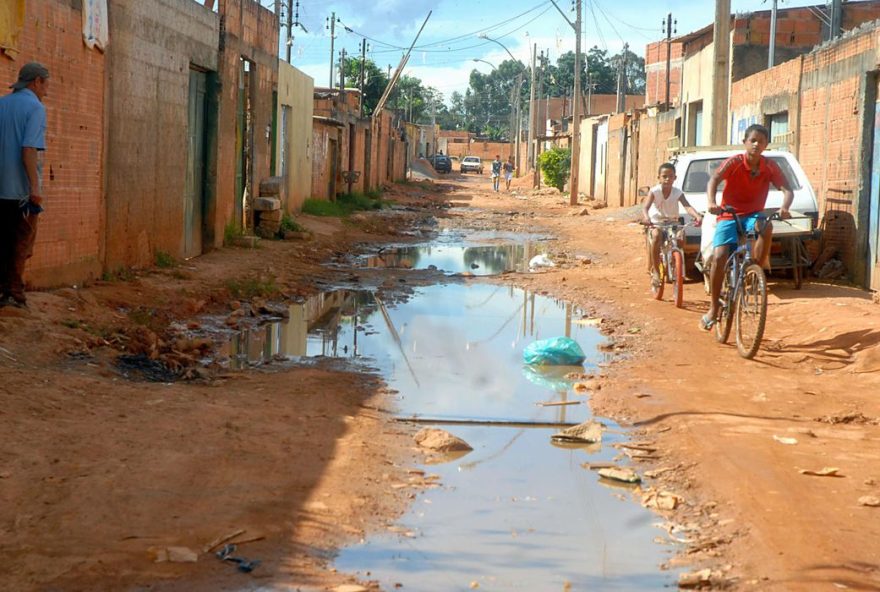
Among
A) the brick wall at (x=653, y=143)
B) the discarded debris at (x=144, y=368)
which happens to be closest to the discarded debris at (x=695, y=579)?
the discarded debris at (x=144, y=368)

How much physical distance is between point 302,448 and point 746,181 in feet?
16.8

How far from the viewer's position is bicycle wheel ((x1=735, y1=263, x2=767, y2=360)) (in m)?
8.64

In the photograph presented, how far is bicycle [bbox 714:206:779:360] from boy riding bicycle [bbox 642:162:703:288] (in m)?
2.75

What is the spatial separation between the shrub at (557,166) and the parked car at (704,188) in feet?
115

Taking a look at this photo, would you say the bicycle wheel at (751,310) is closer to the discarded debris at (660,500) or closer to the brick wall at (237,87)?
the discarded debris at (660,500)

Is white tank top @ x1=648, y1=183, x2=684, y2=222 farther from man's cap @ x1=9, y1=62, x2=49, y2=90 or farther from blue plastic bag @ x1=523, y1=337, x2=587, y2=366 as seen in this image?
man's cap @ x1=9, y1=62, x2=49, y2=90

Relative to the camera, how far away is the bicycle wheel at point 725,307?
9289 millimetres

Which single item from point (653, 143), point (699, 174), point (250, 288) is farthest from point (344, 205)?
point (250, 288)

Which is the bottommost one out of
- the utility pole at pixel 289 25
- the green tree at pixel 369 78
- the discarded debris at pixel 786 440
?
the discarded debris at pixel 786 440

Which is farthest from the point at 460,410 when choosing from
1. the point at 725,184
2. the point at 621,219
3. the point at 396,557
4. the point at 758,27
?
the point at 758,27

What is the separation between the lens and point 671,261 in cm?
1196

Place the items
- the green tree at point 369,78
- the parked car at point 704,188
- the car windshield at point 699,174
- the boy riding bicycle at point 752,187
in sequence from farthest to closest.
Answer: the green tree at point 369,78, the car windshield at point 699,174, the parked car at point 704,188, the boy riding bicycle at point 752,187

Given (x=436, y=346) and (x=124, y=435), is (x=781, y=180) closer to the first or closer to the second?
(x=436, y=346)

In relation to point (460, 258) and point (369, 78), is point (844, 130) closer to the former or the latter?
point (460, 258)
